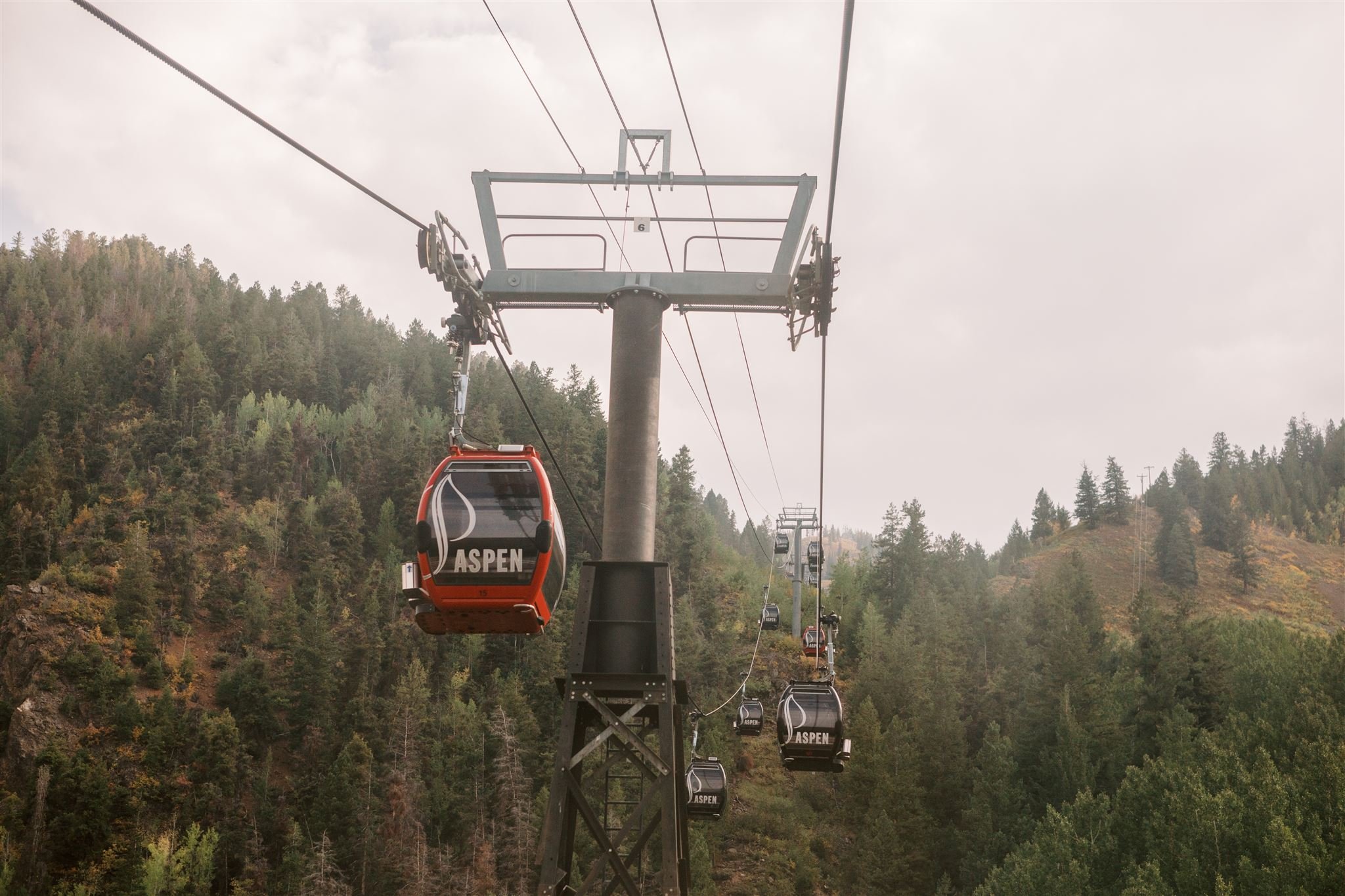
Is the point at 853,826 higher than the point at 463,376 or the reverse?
the reverse

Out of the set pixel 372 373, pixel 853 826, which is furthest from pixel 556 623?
pixel 372 373

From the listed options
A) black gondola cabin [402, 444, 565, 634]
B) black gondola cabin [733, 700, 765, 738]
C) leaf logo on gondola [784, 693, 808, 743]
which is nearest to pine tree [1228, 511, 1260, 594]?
black gondola cabin [733, 700, 765, 738]

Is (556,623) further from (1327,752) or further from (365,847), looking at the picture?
(1327,752)

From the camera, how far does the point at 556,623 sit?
239 ft

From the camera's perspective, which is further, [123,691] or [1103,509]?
[1103,509]

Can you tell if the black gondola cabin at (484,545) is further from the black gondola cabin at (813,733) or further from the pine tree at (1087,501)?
the pine tree at (1087,501)

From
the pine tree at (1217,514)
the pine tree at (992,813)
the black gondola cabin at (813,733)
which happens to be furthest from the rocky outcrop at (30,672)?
the pine tree at (1217,514)

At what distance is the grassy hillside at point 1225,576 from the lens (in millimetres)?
121062

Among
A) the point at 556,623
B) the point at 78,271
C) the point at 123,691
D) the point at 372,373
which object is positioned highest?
the point at 78,271

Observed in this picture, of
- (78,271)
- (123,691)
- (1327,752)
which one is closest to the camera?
(1327,752)

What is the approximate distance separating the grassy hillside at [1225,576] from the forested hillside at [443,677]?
1086mm

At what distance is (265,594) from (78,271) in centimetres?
9298

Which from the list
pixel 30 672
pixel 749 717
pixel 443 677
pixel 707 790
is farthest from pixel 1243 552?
pixel 30 672

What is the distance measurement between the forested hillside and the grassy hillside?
1.09m
